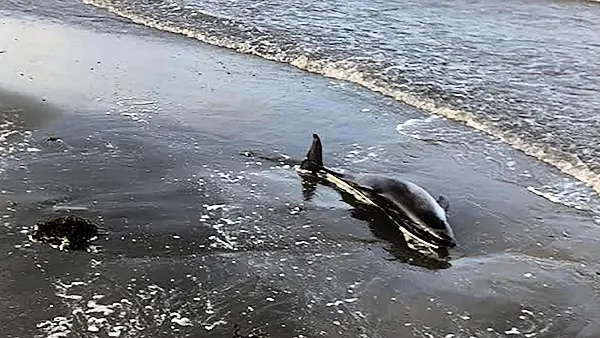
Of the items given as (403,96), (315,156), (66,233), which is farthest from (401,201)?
(403,96)

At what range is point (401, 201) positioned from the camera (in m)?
6.20

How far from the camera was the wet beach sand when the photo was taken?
4.80 meters

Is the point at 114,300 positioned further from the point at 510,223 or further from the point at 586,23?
the point at 586,23

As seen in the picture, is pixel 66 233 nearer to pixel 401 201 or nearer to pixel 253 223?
pixel 253 223

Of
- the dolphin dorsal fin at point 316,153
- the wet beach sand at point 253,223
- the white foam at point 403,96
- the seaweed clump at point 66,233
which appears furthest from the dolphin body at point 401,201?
the seaweed clump at point 66,233

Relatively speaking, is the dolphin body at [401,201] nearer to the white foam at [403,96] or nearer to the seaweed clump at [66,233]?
the white foam at [403,96]

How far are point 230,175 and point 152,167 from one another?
0.70m

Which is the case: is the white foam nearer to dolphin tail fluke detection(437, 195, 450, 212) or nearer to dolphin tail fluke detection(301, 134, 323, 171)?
dolphin tail fluke detection(437, 195, 450, 212)

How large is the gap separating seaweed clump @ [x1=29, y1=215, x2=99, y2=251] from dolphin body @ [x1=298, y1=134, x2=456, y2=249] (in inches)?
83.8

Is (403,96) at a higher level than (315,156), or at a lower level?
lower

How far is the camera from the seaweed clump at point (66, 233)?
5.45 meters

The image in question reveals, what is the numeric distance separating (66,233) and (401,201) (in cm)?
252

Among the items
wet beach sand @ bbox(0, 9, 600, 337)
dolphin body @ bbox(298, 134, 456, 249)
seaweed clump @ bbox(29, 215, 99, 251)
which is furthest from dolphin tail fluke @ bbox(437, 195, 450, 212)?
seaweed clump @ bbox(29, 215, 99, 251)

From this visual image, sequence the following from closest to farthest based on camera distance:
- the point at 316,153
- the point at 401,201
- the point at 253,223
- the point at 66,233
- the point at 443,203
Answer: the point at 66,233, the point at 253,223, the point at 401,201, the point at 443,203, the point at 316,153
